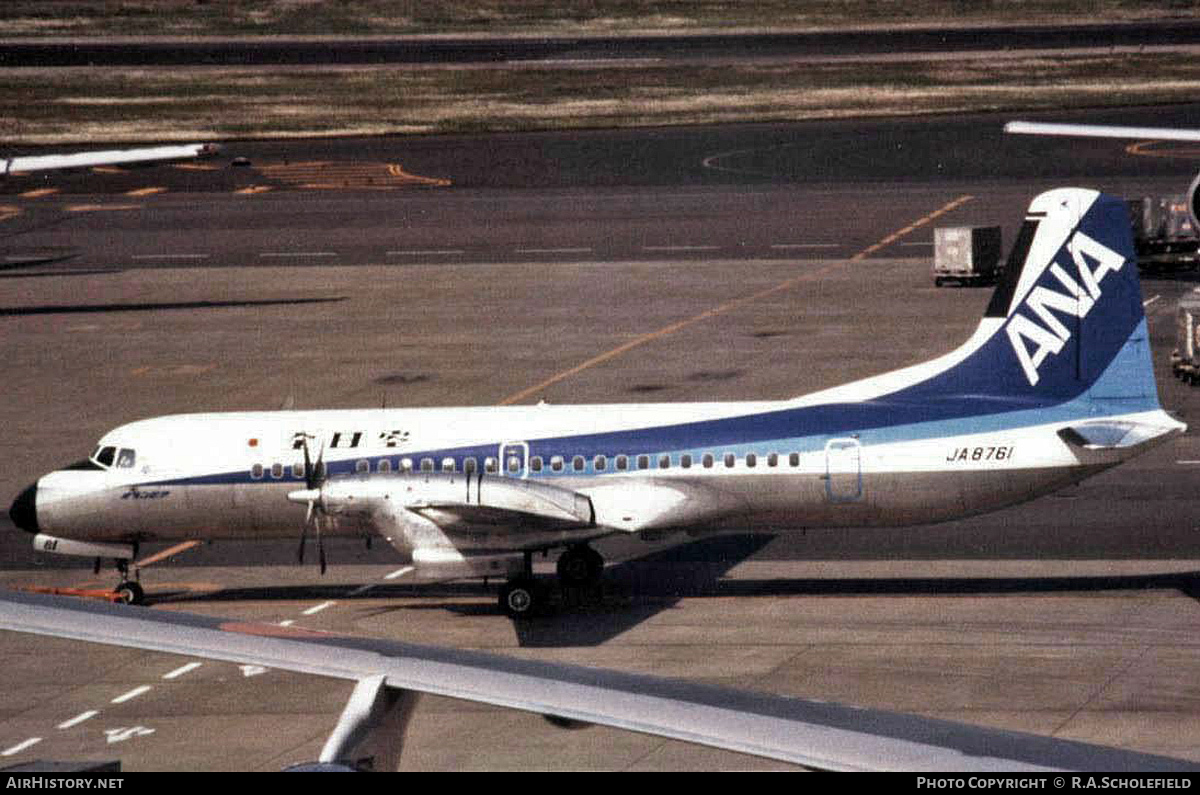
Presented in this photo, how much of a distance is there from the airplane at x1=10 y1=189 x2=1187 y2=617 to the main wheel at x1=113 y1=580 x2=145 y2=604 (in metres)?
0.05

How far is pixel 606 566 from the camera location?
36.1 metres

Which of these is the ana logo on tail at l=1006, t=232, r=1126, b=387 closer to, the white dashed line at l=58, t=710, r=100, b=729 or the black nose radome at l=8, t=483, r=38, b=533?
the white dashed line at l=58, t=710, r=100, b=729

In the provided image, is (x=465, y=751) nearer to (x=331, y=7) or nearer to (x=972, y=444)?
(x=972, y=444)

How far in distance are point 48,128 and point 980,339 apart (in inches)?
3394

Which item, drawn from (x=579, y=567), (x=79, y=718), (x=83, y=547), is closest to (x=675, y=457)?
(x=579, y=567)

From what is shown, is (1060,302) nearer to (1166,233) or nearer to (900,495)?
(900,495)

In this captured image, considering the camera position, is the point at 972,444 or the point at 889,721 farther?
the point at 972,444

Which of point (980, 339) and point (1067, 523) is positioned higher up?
point (980, 339)

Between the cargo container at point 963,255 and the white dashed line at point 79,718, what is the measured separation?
4287 centimetres

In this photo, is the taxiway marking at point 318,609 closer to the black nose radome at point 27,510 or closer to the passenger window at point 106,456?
the passenger window at point 106,456

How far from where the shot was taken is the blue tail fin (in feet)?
106

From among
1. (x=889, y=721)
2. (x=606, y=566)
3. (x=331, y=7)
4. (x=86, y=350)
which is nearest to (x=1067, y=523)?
(x=606, y=566)

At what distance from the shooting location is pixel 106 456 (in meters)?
34.5

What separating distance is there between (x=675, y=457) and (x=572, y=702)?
855 inches
